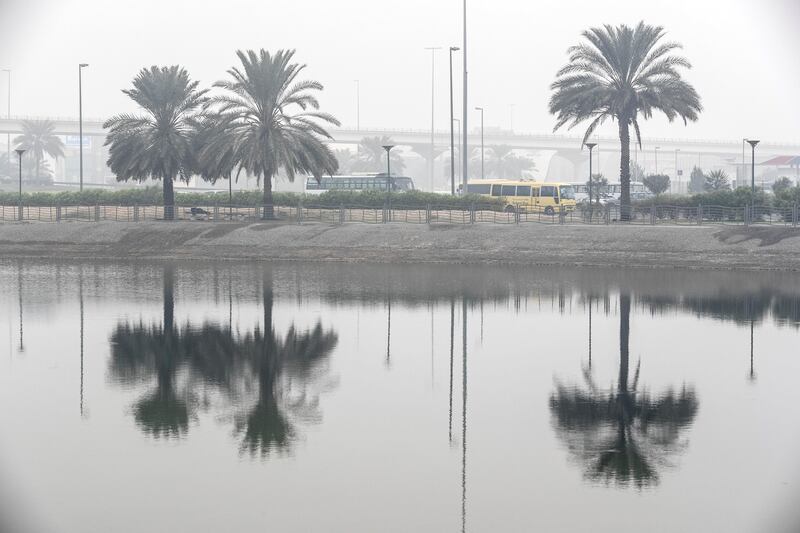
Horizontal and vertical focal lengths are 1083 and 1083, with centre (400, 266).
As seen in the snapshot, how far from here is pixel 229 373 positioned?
72.4ft

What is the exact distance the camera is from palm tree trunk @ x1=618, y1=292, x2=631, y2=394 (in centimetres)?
2173

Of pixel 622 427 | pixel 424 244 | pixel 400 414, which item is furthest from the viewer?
pixel 424 244

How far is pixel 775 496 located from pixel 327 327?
1581cm

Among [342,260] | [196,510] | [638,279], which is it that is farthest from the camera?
[342,260]

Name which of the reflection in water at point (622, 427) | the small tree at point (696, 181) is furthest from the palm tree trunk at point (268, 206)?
the small tree at point (696, 181)

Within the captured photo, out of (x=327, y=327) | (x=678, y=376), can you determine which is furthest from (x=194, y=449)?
(x=327, y=327)

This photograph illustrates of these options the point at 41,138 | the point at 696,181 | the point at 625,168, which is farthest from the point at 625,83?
the point at 41,138

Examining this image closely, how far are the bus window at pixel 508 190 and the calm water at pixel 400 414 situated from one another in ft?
133

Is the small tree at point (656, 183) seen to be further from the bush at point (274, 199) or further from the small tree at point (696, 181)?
the small tree at point (696, 181)

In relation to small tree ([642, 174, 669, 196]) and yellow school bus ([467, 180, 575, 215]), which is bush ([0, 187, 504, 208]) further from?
small tree ([642, 174, 669, 196])

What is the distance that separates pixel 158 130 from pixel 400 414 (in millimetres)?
46431

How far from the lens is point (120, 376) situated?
71.9 ft

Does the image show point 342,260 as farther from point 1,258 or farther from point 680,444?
point 680,444

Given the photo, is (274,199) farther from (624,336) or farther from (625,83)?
(624,336)
